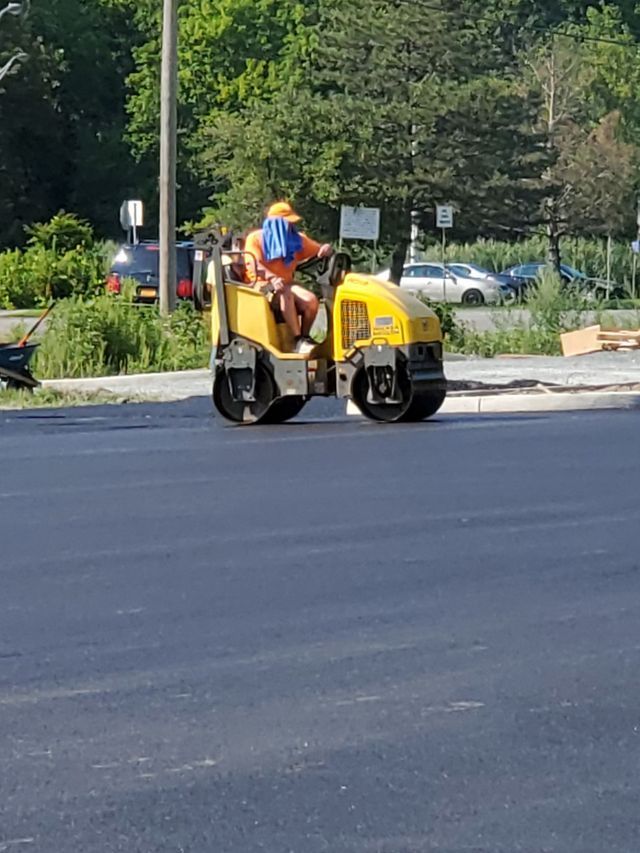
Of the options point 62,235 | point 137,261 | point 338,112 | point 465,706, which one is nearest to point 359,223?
point 137,261

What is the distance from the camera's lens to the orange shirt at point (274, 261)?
52.9 feet

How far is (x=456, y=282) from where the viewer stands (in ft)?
178

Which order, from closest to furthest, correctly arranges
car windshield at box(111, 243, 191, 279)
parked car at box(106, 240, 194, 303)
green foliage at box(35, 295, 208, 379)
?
green foliage at box(35, 295, 208, 379) → parked car at box(106, 240, 194, 303) → car windshield at box(111, 243, 191, 279)

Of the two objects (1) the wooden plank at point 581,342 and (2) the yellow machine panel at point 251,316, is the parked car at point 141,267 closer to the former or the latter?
(1) the wooden plank at point 581,342

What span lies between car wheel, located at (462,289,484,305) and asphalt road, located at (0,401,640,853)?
40.8 m

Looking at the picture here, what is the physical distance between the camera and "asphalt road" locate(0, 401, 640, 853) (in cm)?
539

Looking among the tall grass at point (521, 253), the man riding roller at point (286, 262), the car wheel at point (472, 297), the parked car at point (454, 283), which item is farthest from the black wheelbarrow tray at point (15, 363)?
the tall grass at point (521, 253)

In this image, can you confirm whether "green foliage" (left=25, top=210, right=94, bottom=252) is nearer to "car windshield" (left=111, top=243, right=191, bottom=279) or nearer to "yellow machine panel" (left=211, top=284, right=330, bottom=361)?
"car windshield" (left=111, top=243, right=191, bottom=279)

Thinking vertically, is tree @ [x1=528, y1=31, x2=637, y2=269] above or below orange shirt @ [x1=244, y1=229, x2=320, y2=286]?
above

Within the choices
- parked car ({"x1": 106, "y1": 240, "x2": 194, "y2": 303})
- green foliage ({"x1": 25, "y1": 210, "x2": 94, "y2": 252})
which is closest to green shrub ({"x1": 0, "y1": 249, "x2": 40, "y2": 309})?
parked car ({"x1": 106, "y1": 240, "x2": 194, "y2": 303})

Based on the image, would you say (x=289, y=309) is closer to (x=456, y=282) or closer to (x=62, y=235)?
(x=62, y=235)

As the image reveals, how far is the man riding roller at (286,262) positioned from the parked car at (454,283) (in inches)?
1380

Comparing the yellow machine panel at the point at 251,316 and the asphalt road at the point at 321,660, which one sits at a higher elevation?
the yellow machine panel at the point at 251,316

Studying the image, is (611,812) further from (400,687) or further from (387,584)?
(387,584)
